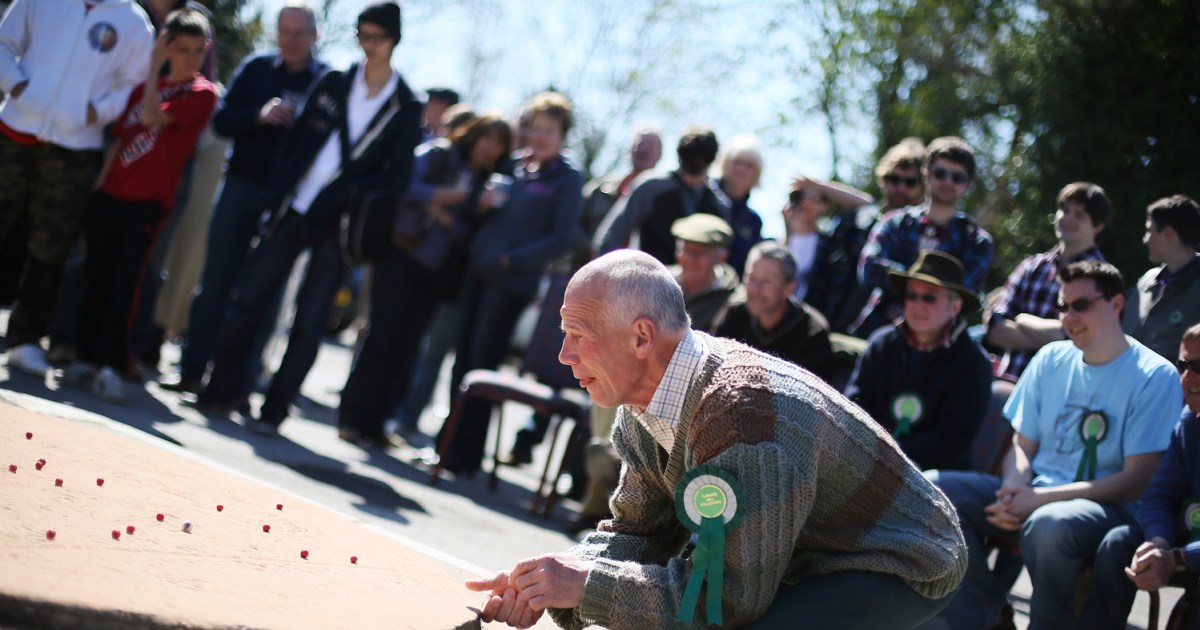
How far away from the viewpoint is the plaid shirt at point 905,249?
732 centimetres

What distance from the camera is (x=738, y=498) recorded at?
3150 mm

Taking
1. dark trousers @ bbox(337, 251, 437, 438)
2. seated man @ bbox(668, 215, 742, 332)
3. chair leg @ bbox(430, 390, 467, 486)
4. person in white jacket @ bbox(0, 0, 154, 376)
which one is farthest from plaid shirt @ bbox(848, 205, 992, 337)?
person in white jacket @ bbox(0, 0, 154, 376)

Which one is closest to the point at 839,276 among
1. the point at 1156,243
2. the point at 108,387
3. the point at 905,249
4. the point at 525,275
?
the point at 905,249

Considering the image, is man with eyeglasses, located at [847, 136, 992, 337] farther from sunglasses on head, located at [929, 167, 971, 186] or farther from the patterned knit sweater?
the patterned knit sweater

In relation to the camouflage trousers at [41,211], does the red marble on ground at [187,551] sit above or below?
below

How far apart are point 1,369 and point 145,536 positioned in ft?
13.3

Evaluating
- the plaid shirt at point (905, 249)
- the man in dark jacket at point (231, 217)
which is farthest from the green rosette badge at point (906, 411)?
the man in dark jacket at point (231, 217)

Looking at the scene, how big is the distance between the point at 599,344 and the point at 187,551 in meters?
1.16

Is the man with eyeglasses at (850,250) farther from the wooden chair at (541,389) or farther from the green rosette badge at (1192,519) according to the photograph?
the green rosette badge at (1192,519)

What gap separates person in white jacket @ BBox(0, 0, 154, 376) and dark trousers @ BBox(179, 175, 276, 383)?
0.88m

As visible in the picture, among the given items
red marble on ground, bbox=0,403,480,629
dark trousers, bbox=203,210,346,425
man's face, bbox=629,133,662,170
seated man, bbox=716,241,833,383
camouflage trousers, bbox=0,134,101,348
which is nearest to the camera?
red marble on ground, bbox=0,403,480,629

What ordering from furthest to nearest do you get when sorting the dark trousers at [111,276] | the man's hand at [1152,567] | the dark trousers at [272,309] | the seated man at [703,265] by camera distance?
the dark trousers at [272,309] < the seated man at [703,265] < the dark trousers at [111,276] < the man's hand at [1152,567]

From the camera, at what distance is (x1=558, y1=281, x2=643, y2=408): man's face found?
3.39 m

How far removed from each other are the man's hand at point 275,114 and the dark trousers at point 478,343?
58.4 inches
